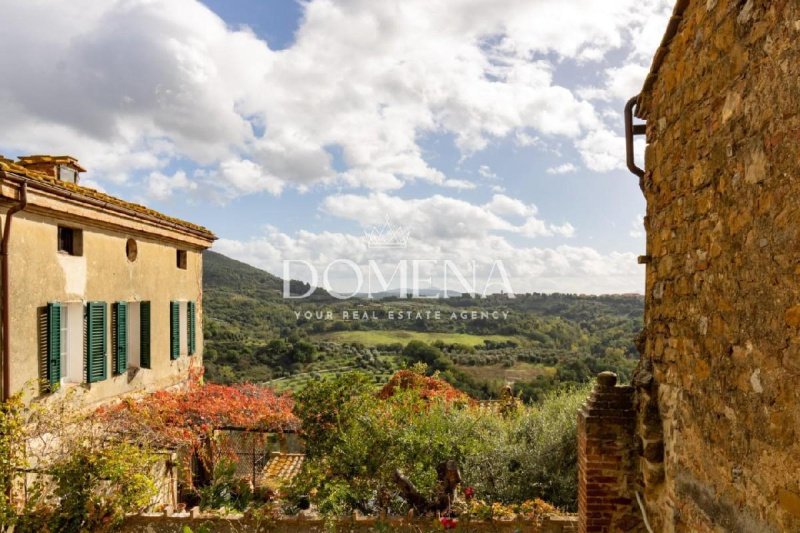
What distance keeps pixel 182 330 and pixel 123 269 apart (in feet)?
9.40

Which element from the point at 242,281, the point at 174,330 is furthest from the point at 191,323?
the point at 242,281

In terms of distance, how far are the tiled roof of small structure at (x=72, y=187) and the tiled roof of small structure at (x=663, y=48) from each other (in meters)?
7.44

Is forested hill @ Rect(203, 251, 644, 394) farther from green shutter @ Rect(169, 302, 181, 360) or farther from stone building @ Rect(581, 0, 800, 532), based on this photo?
stone building @ Rect(581, 0, 800, 532)

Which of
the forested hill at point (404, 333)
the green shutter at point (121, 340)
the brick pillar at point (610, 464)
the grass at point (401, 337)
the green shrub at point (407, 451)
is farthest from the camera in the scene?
the grass at point (401, 337)

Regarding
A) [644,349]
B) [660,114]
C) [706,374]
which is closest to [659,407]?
[644,349]

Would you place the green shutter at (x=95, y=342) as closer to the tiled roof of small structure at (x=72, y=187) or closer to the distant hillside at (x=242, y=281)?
the tiled roof of small structure at (x=72, y=187)

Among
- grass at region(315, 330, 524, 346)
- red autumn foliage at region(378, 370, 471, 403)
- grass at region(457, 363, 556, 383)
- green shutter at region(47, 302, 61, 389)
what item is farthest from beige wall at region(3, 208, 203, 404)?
grass at region(315, 330, 524, 346)

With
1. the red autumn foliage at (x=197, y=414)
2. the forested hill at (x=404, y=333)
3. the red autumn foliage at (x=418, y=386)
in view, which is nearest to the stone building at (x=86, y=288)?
the red autumn foliage at (x=197, y=414)

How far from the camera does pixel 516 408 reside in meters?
11.9

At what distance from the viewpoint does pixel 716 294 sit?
2.95 metres

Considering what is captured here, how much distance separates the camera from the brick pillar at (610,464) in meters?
4.11

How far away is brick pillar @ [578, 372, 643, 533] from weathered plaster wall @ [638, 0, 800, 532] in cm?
18

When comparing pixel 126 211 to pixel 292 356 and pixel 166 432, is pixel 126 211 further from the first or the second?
pixel 292 356

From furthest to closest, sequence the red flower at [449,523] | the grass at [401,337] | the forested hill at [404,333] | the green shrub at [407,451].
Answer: the grass at [401,337] → the forested hill at [404,333] → the green shrub at [407,451] → the red flower at [449,523]
